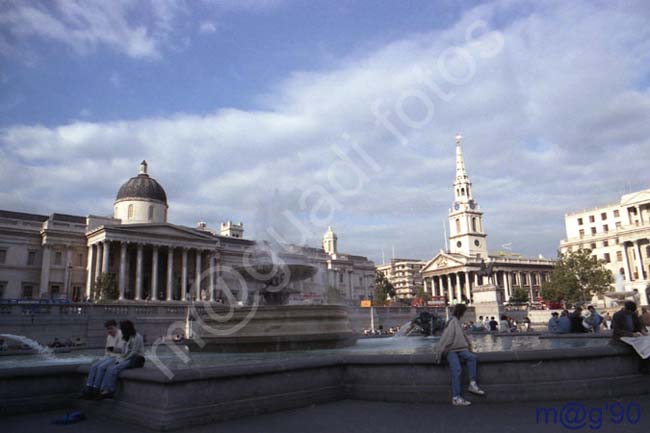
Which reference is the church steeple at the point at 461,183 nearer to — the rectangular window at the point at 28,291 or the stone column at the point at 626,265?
the stone column at the point at 626,265

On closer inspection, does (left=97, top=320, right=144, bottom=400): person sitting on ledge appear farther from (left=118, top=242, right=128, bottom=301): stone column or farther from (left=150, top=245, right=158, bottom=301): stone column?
(left=150, top=245, right=158, bottom=301): stone column

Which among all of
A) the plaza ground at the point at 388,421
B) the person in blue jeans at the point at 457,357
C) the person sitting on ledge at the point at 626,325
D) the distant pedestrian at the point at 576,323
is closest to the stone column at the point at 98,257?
the distant pedestrian at the point at 576,323

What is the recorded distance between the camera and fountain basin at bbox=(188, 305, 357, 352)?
1283 cm

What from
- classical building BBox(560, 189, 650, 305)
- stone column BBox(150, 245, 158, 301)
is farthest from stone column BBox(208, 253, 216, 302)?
classical building BBox(560, 189, 650, 305)

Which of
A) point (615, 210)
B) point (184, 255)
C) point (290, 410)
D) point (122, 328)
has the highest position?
point (615, 210)

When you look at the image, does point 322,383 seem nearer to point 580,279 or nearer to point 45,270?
point 45,270

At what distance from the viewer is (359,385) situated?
7477 millimetres

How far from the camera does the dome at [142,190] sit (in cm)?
6322

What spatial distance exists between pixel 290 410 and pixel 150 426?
1.91 meters

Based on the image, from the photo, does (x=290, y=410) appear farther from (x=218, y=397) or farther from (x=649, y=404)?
(x=649, y=404)

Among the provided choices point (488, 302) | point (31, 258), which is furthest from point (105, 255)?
point (488, 302)

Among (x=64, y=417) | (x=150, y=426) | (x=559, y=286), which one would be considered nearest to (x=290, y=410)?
(x=150, y=426)

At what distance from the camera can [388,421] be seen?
594 cm

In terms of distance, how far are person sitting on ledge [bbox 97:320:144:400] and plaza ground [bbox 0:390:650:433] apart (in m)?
0.41
